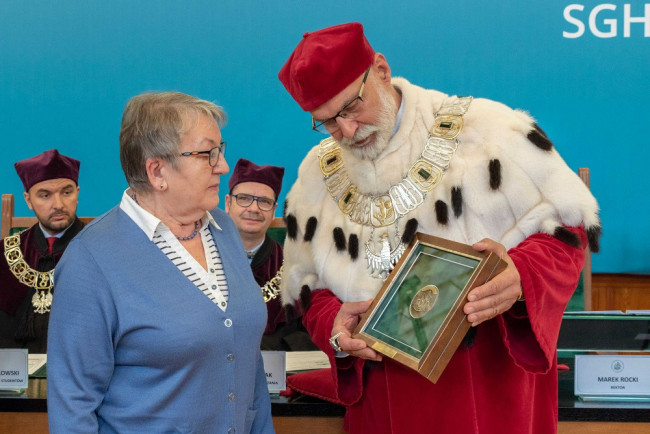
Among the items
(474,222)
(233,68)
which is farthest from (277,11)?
(474,222)

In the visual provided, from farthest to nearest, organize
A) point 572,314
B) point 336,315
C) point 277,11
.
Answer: point 277,11
point 572,314
point 336,315

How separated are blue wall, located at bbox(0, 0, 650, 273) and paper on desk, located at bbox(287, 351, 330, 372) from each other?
1832 mm

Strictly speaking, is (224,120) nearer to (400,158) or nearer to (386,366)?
(400,158)

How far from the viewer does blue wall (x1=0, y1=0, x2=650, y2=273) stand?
→ 4.29 m

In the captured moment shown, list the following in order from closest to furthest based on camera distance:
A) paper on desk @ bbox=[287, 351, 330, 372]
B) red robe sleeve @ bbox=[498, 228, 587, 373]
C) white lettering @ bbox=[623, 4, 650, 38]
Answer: red robe sleeve @ bbox=[498, 228, 587, 373] → paper on desk @ bbox=[287, 351, 330, 372] → white lettering @ bbox=[623, 4, 650, 38]

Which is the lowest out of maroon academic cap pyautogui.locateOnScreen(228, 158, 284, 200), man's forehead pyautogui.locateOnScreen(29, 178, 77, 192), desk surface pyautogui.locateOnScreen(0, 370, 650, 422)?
desk surface pyautogui.locateOnScreen(0, 370, 650, 422)

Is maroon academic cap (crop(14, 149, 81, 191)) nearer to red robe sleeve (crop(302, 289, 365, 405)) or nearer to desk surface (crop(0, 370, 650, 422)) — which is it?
desk surface (crop(0, 370, 650, 422))

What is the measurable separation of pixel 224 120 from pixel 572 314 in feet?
4.45

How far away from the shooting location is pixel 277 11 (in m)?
4.48

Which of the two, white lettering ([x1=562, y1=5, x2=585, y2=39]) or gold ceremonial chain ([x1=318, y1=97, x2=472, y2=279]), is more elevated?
white lettering ([x1=562, y1=5, x2=585, y2=39])

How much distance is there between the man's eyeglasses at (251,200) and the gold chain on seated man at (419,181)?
1544mm

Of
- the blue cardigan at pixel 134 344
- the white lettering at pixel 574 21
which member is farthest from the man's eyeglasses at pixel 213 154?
the white lettering at pixel 574 21

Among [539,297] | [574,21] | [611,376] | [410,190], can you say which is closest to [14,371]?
[410,190]

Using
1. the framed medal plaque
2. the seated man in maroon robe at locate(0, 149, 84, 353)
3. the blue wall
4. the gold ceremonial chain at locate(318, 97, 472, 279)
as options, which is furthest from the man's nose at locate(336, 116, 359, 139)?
the blue wall
